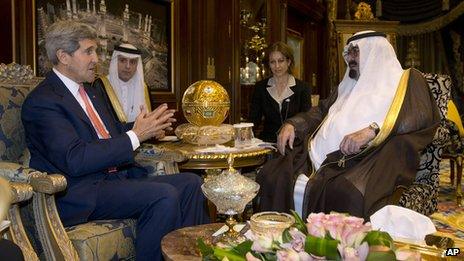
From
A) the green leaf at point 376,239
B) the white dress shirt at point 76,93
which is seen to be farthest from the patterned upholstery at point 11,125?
the green leaf at point 376,239

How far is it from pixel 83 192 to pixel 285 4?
5910 millimetres

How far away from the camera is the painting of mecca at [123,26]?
372 cm

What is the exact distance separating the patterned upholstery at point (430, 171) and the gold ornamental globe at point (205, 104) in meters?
1.24

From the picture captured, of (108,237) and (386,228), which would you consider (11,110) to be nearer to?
(108,237)

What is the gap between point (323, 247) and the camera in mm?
933

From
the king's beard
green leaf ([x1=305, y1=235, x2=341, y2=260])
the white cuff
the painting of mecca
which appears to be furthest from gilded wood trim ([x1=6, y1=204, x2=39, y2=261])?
the king's beard

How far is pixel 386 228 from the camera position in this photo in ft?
4.84

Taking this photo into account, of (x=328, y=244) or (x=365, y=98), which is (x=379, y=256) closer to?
(x=328, y=244)

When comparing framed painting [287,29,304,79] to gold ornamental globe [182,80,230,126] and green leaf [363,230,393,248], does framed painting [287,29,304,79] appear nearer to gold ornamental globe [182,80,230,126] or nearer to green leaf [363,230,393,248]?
gold ornamental globe [182,80,230,126]

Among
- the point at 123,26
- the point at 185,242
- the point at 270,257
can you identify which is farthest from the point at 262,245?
the point at 123,26

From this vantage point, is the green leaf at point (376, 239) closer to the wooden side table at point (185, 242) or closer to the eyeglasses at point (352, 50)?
the wooden side table at point (185, 242)

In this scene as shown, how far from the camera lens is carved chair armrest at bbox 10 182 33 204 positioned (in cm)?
183

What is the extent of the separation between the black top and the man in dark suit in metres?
1.70

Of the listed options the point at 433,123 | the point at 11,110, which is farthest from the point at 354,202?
the point at 11,110
